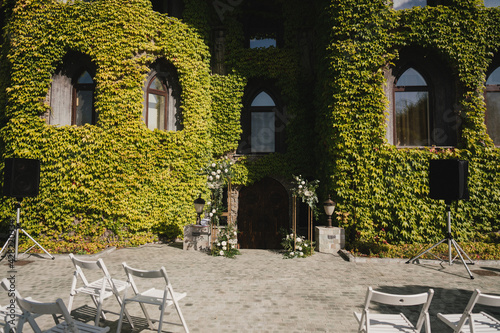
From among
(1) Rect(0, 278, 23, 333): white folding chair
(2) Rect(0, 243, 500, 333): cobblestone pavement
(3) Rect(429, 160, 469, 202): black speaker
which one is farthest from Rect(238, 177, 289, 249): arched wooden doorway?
(1) Rect(0, 278, 23, 333): white folding chair

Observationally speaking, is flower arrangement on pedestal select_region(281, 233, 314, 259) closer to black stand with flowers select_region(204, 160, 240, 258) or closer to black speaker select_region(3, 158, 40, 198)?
black stand with flowers select_region(204, 160, 240, 258)

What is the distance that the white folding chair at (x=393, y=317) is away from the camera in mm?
2998

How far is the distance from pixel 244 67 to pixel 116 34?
4932 mm

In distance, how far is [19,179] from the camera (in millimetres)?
7758

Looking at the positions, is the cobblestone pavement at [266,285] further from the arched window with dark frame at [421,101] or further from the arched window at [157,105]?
the arched window at [157,105]

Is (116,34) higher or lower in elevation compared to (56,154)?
higher

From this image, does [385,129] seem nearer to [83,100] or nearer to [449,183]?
[449,183]

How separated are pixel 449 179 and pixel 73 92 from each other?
39.9ft

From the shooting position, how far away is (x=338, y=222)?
951 centimetres

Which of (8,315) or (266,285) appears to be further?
(266,285)

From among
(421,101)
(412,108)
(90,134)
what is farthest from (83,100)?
(421,101)

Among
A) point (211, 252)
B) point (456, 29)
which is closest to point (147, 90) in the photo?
point (211, 252)

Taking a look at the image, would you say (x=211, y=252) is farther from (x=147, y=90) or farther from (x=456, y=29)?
(x=456, y=29)

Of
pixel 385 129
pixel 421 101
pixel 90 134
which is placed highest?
pixel 421 101
